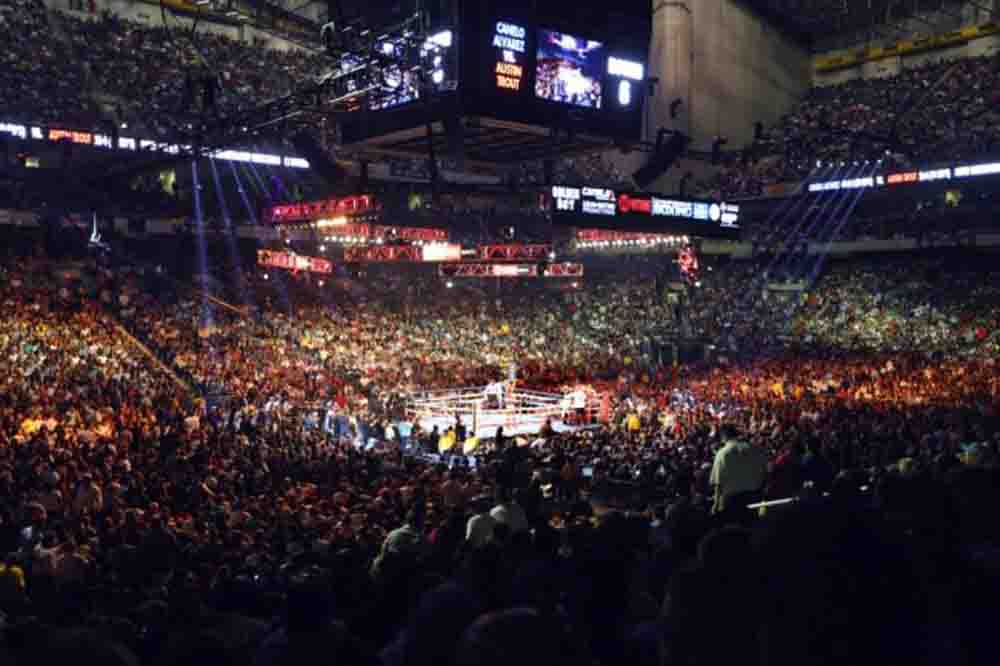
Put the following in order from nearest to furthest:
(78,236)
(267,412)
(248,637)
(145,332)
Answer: (248,637) → (267,412) → (145,332) → (78,236)

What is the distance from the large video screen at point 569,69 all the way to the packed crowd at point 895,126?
64.6ft

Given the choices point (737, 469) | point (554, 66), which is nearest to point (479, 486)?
point (737, 469)

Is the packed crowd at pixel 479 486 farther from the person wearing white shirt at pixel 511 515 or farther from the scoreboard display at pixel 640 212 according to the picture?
the scoreboard display at pixel 640 212

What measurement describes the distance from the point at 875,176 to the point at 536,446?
79.4 feet

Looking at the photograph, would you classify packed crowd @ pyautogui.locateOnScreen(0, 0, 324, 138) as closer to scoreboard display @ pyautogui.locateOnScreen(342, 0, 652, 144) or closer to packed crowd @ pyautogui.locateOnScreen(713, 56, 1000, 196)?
scoreboard display @ pyautogui.locateOnScreen(342, 0, 652, 144)

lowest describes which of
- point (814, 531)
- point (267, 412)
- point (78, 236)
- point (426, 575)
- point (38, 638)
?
point (267, 412)

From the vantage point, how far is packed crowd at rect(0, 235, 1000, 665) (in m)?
1.78

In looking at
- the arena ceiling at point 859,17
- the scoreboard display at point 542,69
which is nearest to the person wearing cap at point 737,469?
the scoreboard display at point 542,69

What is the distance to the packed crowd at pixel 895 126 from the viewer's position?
32.1 metres

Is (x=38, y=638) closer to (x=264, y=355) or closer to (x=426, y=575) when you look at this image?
(x=426, y=575)

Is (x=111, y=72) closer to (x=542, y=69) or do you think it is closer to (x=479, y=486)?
(x=542, y=69)

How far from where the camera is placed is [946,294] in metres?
35.2

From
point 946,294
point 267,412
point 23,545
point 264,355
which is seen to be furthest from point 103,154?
point 946,294

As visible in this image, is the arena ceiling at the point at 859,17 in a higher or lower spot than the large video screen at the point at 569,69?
higher
